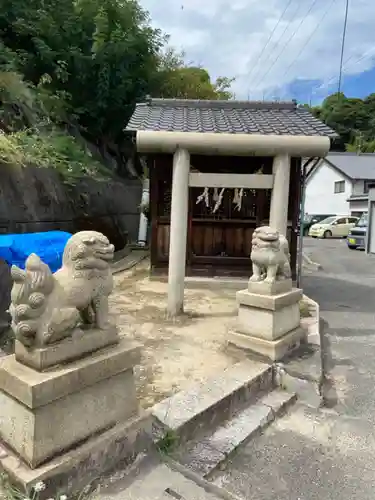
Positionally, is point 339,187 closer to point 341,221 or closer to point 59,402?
point 341,221

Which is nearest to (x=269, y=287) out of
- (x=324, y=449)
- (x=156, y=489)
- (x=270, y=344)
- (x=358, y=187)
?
(x=270, y=344)

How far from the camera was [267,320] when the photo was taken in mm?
4637

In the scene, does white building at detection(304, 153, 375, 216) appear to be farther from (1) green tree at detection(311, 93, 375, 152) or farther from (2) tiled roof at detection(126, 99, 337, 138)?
(2) tiled roof at detection(126, 99, 337, 138)

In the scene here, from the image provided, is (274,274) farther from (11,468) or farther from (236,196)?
(236,196)

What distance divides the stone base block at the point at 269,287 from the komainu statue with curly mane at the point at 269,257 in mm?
45

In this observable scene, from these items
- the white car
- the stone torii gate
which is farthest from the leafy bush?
the white car

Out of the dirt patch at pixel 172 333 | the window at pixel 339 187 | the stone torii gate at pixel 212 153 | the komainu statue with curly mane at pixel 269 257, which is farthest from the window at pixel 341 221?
the komainu statue with curly mane at pixel 269 257

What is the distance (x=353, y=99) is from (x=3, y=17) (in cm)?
4959

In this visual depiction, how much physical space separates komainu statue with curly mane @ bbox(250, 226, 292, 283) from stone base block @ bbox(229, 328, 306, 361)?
737 mm

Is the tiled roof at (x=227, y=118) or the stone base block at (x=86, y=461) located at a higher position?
the tiled roof at (x=227, y=118)

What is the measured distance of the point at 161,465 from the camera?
9.38 feet

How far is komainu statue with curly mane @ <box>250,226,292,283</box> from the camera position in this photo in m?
4.71

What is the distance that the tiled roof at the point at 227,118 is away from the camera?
6.27m

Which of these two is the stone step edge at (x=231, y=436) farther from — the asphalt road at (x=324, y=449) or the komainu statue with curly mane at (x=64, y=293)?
the komainu statue with curly mane at (x=64, y=293)
